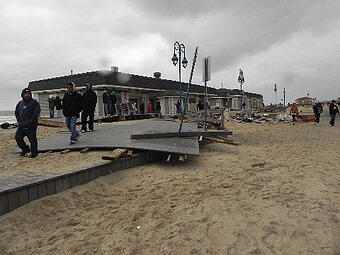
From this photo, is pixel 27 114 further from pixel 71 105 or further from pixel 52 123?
pixel 52 123

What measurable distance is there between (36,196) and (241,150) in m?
6.87

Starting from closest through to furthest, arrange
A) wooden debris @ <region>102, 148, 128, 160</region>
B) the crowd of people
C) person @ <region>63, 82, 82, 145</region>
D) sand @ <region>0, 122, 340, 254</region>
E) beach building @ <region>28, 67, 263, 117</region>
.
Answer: sand @ <region>0, 122, 340, 254</region>, wooden debris @ <region>102, 148, 128, 160</region>, person @ <region>63, 82, 82, 145</region>, the crowd of people, beach building @ <region>28, 67, 263, 117</region>

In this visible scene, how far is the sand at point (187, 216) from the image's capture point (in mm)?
3691

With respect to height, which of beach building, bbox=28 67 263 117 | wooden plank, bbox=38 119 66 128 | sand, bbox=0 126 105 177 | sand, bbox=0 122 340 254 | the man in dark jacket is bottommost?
sand, bbox=0 122 340 254

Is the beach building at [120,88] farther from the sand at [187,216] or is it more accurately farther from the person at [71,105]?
the sand at [187,216]

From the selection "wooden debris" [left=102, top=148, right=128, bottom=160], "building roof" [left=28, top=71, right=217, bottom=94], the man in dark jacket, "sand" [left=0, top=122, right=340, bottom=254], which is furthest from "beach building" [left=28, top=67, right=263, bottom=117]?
"sand" [left=0, top=122, right=340, bottom=254]

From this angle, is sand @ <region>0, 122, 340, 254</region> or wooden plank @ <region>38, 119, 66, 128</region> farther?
wooden plank @ <region>38, 119, 66, 128</region>

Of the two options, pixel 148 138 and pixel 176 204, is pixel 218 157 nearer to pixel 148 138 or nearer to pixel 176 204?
pixel 148 138

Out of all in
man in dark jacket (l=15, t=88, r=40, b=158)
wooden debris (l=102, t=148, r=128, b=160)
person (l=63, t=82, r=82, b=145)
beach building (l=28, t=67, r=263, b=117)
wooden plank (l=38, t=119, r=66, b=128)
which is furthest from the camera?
beach building (l=28, t=67, r=263, b=117)

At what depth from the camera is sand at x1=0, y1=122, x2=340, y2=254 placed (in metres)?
3.69

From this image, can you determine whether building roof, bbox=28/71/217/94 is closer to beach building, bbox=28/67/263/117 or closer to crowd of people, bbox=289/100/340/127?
beach building, bbox=28/67/263/117

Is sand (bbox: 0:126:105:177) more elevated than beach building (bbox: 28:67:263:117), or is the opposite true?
beach building (bbox: 28:67:263:117)

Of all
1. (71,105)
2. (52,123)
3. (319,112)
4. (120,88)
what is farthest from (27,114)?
(319,112)

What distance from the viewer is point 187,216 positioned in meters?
4.39
